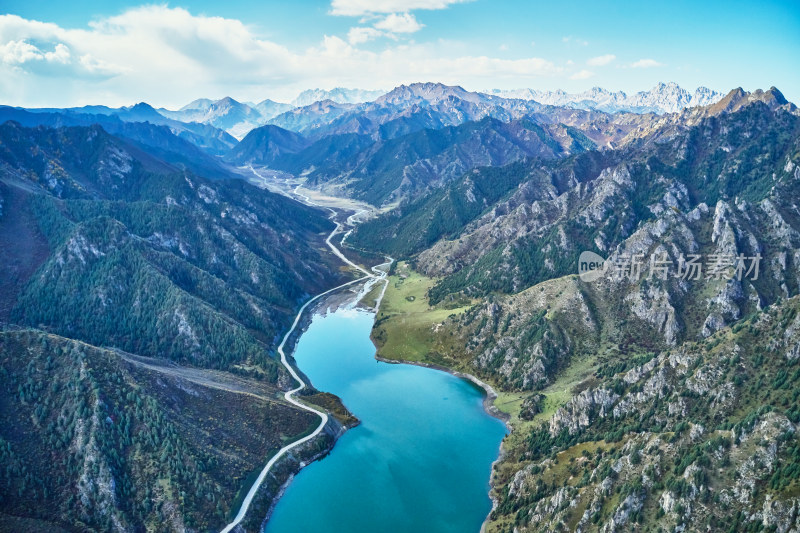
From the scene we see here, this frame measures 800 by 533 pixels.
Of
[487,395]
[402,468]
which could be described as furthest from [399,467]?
[487,395]

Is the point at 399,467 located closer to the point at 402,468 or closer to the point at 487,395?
the point at 402,468

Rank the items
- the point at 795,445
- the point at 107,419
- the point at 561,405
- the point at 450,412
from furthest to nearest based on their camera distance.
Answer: the point at 450,412 < the point at 561,405 < the point at 107,419 < the point at 795,445

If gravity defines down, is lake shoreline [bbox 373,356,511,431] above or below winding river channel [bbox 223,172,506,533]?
above

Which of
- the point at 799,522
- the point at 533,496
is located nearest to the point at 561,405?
the point at 533,496

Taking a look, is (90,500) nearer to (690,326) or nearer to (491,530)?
(491,530)

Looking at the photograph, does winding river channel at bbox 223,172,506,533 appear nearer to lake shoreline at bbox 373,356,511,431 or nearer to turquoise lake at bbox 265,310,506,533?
turquoise lake at bbox 265,310,506,533

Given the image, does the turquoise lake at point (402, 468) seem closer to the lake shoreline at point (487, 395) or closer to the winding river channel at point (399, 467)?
the winding river channel at point (399, 467)

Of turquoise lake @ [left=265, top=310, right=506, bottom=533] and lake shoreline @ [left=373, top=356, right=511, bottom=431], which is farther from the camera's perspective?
lake shoreline @ [left=373, top=356, right=511, bottom=431]

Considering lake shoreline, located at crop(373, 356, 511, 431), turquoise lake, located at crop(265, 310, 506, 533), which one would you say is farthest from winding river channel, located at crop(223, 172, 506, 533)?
lake shoreline, located at crop(373, 356, 511, 431)
